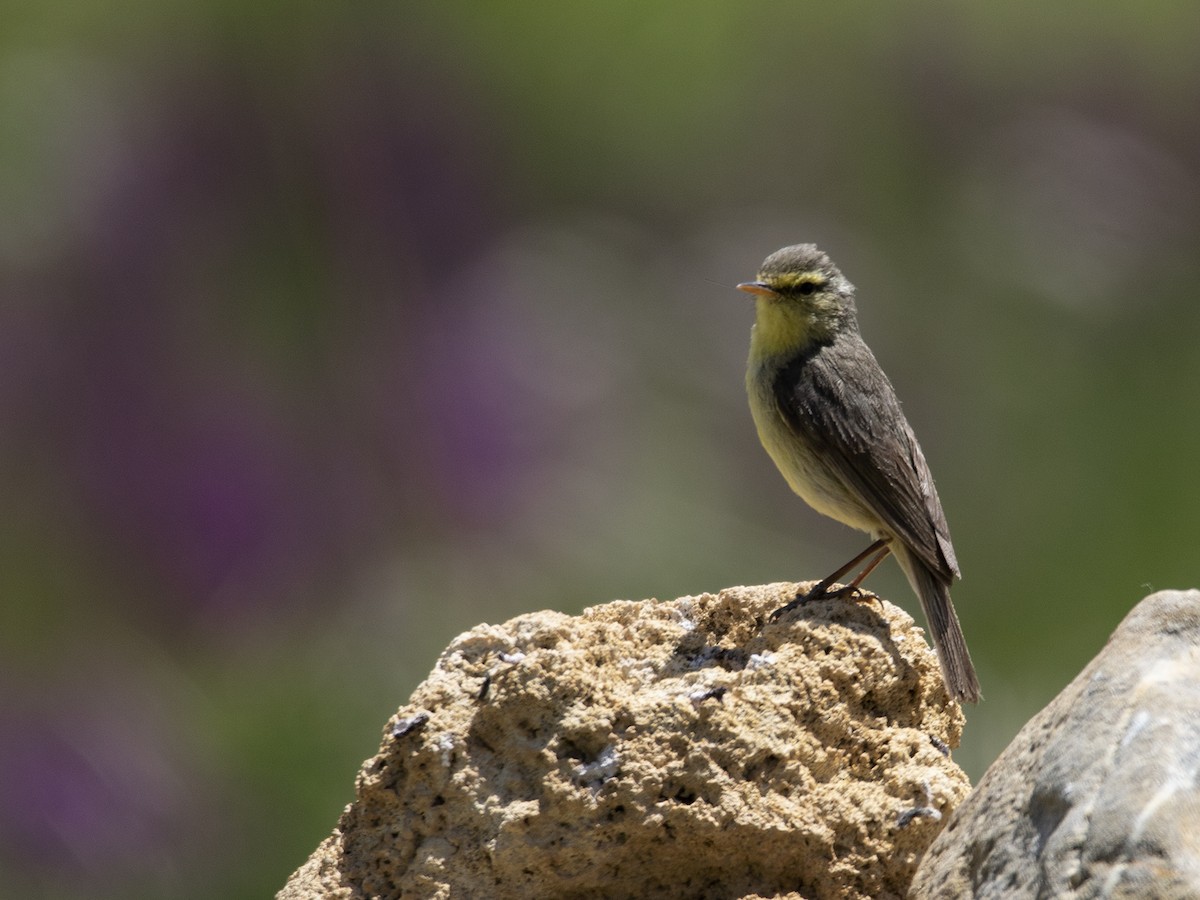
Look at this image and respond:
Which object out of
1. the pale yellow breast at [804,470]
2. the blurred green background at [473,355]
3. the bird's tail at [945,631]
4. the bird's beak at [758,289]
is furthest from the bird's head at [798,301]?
the blurred green background at [473,355]

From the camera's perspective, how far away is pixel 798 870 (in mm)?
3904

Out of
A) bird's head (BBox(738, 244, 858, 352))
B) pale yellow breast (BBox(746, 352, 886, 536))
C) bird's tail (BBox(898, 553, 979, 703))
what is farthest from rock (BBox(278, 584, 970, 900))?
bird's head (BBox(738, 244, 858, 352))

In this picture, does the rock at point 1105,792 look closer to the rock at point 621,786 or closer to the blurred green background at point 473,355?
the rock at point 621,786

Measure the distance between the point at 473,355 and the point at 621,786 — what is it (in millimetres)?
9260

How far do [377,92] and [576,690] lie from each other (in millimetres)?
11312

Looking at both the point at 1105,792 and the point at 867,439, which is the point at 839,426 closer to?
the point at 867,439

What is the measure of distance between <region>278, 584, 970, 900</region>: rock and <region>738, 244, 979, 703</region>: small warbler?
113cm

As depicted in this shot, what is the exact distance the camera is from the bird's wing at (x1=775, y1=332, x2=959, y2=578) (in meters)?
5.63

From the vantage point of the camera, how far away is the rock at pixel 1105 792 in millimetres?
2939

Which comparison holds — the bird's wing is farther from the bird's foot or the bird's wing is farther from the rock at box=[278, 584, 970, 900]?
the rock at box=[278, 584, 970, 900]

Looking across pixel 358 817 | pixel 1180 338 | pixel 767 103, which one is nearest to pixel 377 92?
pixel 767 103

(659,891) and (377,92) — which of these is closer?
(659,891)

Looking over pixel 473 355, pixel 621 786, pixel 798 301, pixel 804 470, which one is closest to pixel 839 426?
pixel 804 470

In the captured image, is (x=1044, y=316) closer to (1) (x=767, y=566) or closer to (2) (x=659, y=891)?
(1) (x=767, y=566)
